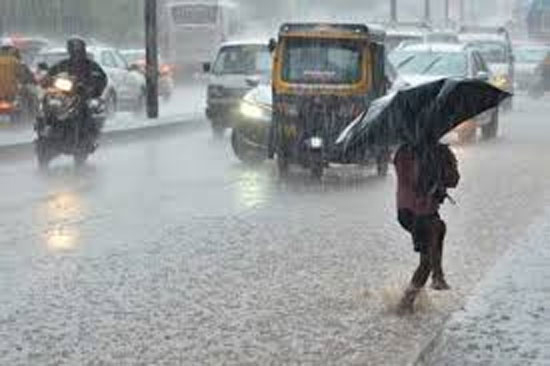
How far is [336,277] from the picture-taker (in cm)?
1026

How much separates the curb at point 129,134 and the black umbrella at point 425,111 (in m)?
12.4

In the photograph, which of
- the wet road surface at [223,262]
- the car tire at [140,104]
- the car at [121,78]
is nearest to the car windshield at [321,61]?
the wet road surface at [223,262]

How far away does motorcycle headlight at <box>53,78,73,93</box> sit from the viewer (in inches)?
732

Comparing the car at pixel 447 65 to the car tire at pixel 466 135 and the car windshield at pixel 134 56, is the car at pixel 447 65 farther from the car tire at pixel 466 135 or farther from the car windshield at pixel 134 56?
the car windshield at pixel 134 56

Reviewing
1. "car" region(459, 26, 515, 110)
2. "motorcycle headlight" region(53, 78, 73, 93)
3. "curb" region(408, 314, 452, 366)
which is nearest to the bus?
"car" region(459, 26, 515, 110)

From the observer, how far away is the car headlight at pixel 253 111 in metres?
19.4

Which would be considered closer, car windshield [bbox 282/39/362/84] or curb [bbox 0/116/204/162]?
car windshield [bbox 282/39/362/84]

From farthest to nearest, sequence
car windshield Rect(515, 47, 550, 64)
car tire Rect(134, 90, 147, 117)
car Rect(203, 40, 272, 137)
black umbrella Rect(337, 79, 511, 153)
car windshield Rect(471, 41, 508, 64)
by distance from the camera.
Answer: car windshield Rect(515, 47, 550, 64) → car windshield Rect(471, 41, 508, 64) → car tire Rect(134, 90, 147, 117) → car Rect(203, 40, 272, 137) → black umbrella Rect(337, 79, 511, 153)

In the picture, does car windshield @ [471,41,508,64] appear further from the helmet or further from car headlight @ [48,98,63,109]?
car headlight @ [48,98,63,109]

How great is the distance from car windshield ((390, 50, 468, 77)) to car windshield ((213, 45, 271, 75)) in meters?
2.44

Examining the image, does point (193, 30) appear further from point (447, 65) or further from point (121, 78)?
point (447, 65)

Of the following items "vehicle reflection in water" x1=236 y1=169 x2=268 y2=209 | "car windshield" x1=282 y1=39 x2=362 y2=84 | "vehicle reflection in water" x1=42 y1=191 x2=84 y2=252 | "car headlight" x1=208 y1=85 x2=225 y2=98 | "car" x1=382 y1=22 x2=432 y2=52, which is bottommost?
"vehicle reflection in water" x1=236 y1=169 x2=268 y2=209

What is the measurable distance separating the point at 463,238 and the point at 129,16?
4740 cm

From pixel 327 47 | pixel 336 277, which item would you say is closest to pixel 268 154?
pixel 327 47
